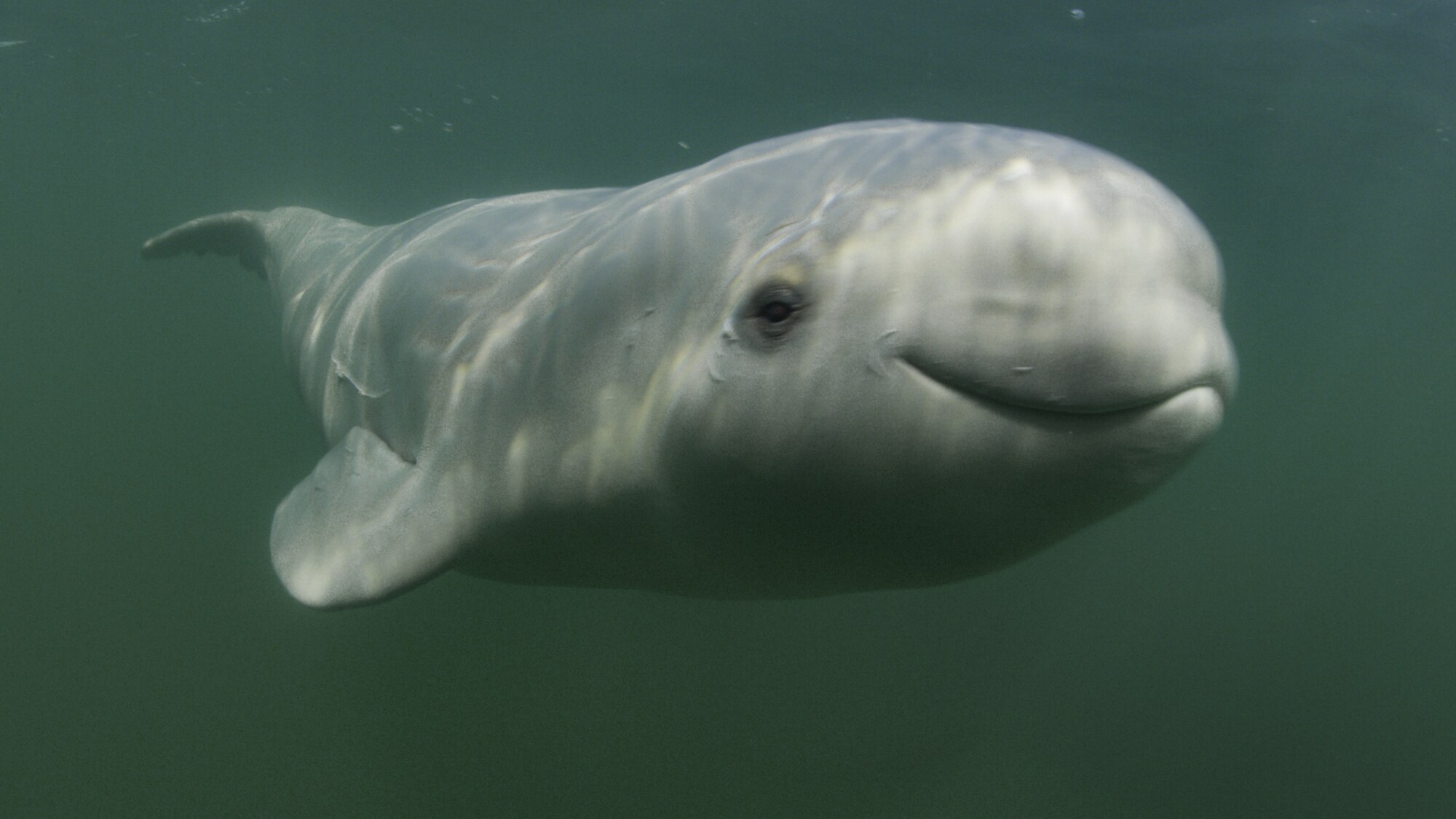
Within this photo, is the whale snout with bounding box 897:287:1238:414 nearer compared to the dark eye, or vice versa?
the whale snout with bounding box 897:287:1238:414

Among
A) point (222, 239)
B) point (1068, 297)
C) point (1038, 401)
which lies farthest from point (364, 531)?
point (222, 239)

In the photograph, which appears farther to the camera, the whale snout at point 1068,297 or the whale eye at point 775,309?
the whale eye at point 775,309

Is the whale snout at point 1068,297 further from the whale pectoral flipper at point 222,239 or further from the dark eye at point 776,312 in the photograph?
the whale pectoral flipper at point 222,239

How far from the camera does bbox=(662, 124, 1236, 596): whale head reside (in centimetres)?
179

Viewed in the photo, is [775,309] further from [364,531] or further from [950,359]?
[364,531]

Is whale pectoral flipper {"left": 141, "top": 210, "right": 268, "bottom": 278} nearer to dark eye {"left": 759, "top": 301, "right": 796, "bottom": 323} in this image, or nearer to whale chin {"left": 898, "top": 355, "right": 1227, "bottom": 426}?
dark eye {"left": 759, "top": 301, "right": 796, "bottom": 323}

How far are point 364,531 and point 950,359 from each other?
110 inches

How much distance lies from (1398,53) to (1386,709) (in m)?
14.0

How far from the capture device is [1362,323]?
172 ft

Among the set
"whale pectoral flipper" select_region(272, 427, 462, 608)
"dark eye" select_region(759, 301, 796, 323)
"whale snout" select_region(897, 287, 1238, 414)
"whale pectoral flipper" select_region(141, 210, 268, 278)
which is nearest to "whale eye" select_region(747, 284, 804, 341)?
"dark eye" select_region(759, 301, 796, 323)

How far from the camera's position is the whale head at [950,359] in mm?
1793

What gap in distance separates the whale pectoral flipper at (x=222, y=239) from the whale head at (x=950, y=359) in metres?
8.85

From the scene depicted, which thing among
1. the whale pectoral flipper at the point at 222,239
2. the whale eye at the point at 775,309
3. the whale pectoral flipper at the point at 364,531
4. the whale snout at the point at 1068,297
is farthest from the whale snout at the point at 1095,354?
the whale pectoral flipper at the point at 222,239

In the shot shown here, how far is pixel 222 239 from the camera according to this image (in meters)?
10.6
